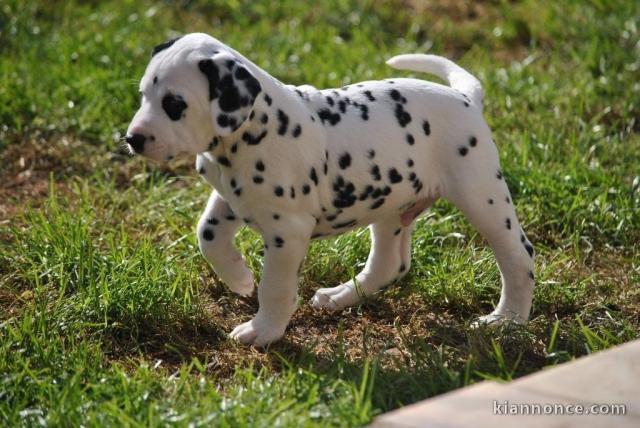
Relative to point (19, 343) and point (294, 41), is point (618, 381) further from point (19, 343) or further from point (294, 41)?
point (294, 41)

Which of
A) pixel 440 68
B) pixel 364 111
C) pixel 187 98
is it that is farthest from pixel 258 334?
pixel 440 68

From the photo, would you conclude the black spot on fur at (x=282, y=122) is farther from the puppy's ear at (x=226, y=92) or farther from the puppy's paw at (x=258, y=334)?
the puppy's paw at (x=258, y=334)

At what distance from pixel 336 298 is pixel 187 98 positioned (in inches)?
61.8

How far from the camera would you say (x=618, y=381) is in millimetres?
3545

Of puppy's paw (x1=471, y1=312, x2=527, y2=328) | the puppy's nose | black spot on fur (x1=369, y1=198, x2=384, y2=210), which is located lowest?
puppy's paw (x1=471, y1=312, x2=527, y2=328)

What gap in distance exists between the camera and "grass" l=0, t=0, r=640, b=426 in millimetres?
4273

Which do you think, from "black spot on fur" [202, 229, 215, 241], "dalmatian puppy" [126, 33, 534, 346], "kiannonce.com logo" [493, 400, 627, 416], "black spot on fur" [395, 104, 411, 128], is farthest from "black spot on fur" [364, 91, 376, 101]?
"kiannonce.com logo" [493, 400, 627, 416]

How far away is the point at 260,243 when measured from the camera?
5.61 meters

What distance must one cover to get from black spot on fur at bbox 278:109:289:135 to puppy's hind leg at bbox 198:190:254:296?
1.76ft


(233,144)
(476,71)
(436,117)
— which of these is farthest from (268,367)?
(476,71)

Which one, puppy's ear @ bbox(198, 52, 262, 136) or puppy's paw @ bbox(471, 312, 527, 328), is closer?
puppy's ear @ bbox(198, 52, 262, 136)

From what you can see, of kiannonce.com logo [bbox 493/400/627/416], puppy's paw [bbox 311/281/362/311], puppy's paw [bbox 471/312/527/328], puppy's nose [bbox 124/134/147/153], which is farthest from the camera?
puppy's paw [bbox 311/281/362/311]

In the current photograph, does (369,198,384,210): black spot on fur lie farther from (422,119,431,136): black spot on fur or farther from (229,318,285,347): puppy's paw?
(229,318,285,347): puppy's paw

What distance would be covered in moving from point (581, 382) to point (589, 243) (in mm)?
2547
